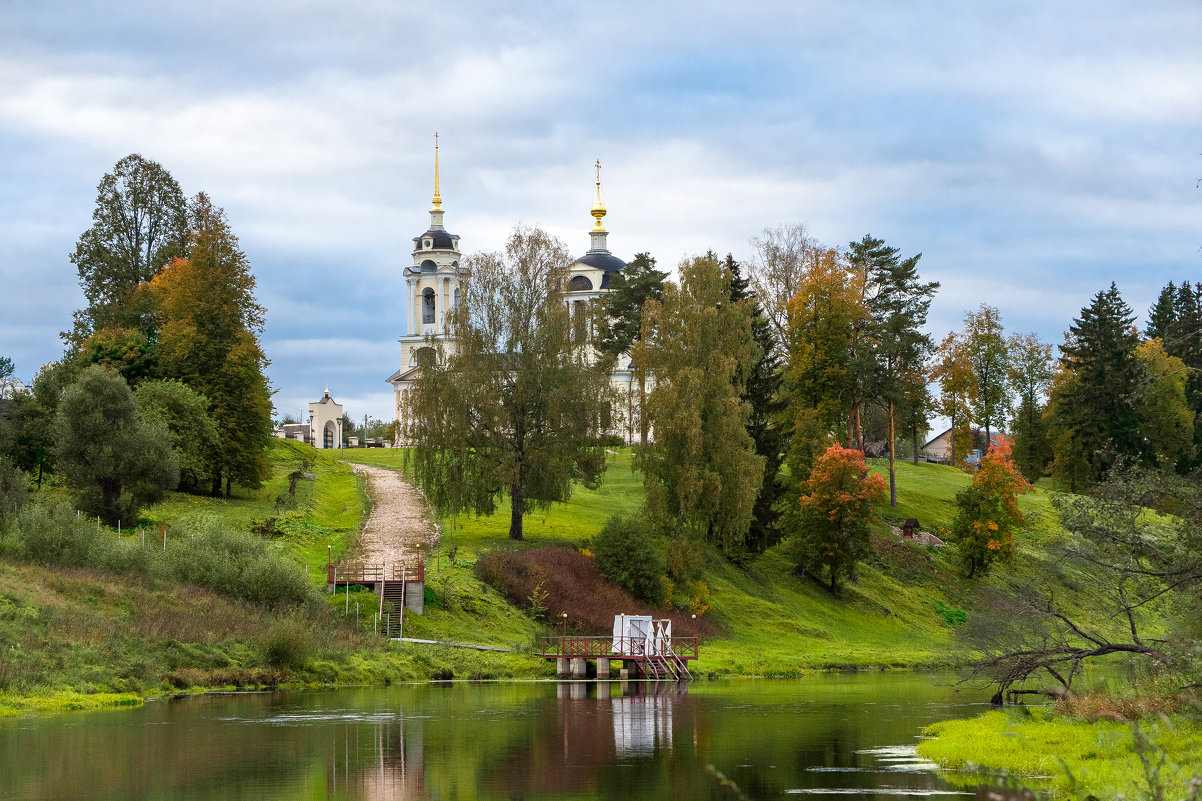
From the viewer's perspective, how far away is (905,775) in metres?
22.2

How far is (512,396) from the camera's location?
58.2 metres

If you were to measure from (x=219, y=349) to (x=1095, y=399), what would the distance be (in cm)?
5153

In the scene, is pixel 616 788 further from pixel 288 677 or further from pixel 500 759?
pixel 288 677

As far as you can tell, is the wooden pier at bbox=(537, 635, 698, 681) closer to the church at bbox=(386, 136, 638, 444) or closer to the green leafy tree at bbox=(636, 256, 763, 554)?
the green leafy tree at bbox=(636, 256, 763, 554)

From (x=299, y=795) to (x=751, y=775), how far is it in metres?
7.18

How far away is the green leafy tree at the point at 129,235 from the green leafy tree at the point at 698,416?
38663mm

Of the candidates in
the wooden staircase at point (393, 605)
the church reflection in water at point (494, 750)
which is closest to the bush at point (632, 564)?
the wooden staircase at point (393, 605)

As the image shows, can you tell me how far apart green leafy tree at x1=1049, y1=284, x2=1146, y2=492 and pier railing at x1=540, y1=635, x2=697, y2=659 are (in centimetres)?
4039

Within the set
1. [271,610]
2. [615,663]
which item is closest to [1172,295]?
[615,663]

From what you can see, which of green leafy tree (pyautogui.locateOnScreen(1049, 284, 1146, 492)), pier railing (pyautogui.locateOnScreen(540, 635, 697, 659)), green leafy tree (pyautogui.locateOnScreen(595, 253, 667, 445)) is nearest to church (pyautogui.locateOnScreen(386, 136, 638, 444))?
green leafy tree (pyautogui.locateOnScreen(595, 253, 667, 445))

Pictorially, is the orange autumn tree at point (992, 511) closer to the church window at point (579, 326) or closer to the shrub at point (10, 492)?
the church window at point (579, 326)

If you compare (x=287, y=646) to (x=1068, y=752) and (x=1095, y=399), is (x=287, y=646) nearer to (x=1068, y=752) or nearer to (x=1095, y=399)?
(x=1068, y=752)

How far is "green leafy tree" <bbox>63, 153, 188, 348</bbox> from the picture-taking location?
83.6m

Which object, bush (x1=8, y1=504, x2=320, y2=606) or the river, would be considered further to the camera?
bush (x1=8, y1=504, x2=320, y2=606)
